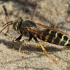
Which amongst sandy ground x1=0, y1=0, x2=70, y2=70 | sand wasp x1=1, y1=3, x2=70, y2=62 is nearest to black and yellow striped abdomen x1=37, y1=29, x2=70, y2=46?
sand wasp x1=1, y1=3, x2=70, y2=62

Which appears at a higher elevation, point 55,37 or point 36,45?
point 55,37

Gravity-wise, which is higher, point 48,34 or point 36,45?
point 48,34

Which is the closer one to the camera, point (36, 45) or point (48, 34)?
point (48, 34)

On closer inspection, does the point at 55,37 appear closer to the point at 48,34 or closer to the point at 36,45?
A: the point at 48,34

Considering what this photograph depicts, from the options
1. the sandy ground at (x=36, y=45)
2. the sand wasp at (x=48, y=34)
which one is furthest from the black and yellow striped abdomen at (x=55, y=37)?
the sandy ground at (x=36, y=45)

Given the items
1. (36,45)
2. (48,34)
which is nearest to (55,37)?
(48,34)

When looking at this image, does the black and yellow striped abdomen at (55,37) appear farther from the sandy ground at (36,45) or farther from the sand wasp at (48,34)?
the sandy ground at (36,45)
